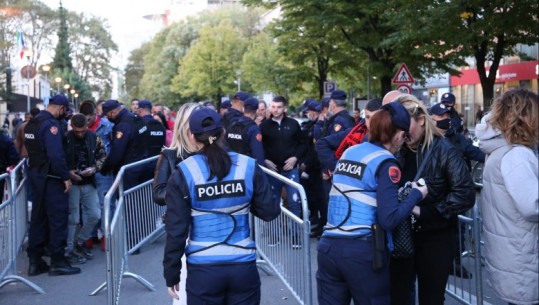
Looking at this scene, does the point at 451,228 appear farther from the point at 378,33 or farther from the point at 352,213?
the point at 378,33

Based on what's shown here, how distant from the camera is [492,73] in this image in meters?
19.9

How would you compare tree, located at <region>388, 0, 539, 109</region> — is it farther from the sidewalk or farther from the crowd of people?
the crowd of people

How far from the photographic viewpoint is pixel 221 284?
4.28m

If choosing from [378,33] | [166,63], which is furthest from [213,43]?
[378,33]

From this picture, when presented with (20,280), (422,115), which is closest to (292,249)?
(422,115)

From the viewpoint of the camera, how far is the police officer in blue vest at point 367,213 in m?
4.16

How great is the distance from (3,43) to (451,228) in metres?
40.3

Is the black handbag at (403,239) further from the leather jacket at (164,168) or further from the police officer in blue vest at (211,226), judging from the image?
the leather jacket at (164,168)

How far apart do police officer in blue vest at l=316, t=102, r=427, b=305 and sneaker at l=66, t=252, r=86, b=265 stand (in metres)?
6.02

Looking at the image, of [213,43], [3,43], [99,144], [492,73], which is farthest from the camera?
[213,43]

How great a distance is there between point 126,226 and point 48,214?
1180 mm

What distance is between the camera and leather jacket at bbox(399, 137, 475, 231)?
474cm

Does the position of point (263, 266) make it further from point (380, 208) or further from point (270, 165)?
point (380, 208)

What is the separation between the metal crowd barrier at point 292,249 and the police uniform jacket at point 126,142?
354 centimetres
